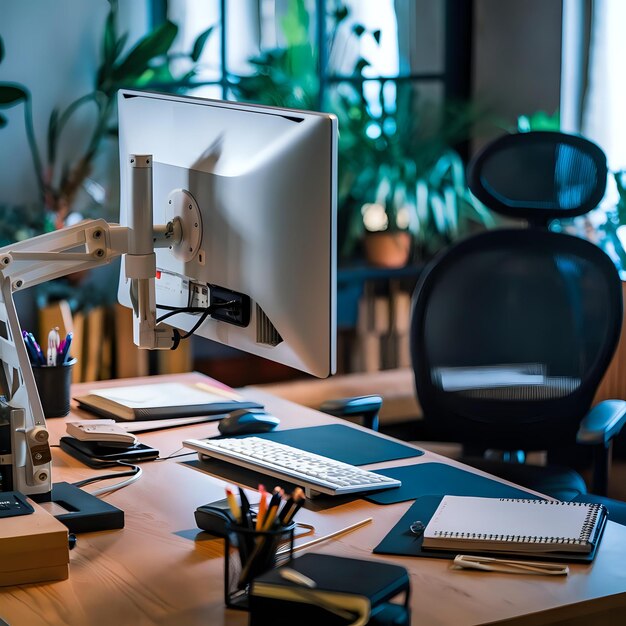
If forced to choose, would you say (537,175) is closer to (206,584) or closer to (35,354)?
(35,354)

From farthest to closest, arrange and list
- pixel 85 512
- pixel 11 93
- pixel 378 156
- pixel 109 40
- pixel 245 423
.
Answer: pixel 378 156, pixel 109 40, pixel 11 93, pixel 245 423, pixel 85 512

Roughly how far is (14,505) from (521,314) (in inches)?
56.8

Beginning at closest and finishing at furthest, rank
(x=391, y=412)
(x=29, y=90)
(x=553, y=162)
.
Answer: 1. (x=553, y=162)
2. (x=29, y=90)
3. (x=391, y=412)

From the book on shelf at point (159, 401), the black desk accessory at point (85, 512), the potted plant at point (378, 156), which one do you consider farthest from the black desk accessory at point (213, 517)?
the potted plant at point (378, 156)

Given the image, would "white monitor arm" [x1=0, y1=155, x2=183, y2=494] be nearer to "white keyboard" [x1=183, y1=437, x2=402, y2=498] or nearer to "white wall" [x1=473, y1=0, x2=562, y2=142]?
"white keyboard" [x1=183, y1=437, x2=402, y2=498]

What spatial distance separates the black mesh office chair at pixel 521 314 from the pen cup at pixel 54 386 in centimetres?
82

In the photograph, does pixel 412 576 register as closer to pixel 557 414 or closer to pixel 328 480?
pixel 328 480

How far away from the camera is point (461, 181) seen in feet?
13.5

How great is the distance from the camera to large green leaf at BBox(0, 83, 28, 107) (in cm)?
338

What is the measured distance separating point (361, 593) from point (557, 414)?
1.45m

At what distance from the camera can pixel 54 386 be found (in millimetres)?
2148

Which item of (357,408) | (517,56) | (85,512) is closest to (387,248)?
(517,56)

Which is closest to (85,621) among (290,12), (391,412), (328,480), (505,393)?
(328,480)

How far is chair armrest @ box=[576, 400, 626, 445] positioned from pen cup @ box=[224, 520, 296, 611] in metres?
1.07
